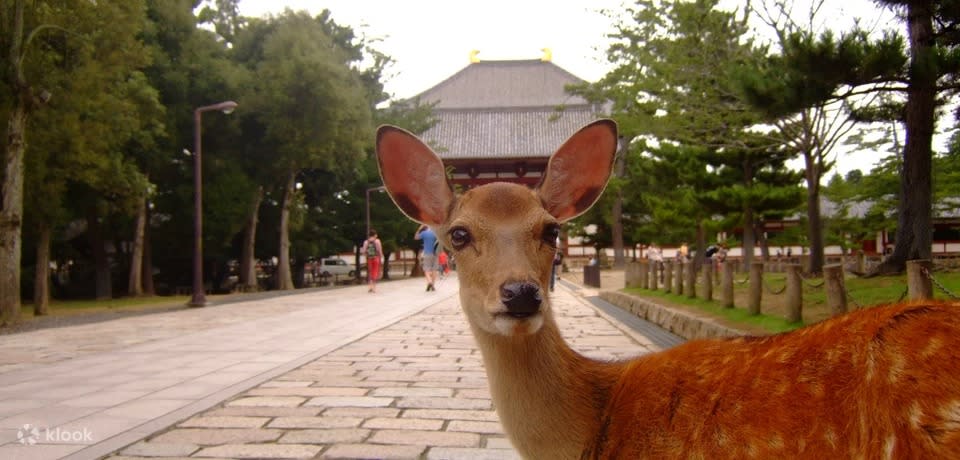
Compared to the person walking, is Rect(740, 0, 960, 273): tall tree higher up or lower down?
higher up

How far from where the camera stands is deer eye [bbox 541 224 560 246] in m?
2.77

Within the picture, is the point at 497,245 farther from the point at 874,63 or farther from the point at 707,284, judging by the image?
the point at 707,284

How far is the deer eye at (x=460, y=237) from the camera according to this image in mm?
2762

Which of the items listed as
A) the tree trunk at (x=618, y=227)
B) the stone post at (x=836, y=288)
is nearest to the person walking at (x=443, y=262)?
the tree trunk at (x=618, y=227)

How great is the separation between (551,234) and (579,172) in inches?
15.7

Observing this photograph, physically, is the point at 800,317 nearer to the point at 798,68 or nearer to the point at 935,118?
the point at 798,68

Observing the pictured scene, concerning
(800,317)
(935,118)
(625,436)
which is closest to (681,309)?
(800,317)

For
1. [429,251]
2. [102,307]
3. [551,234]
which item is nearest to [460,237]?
[551,234]

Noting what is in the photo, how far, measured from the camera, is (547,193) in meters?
3.04

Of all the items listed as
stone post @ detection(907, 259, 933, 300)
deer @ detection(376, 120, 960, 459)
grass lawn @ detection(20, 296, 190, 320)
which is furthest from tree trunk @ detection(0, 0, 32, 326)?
stone post @ detection(907, 259, 933, 300)

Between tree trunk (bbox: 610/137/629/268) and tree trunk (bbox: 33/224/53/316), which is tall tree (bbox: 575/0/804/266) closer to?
tree trunk (bbox: 33/224/53/316)

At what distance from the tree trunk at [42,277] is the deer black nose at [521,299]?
17.0 meters

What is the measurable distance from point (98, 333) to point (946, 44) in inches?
458

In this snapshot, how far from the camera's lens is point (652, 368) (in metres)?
2.27
